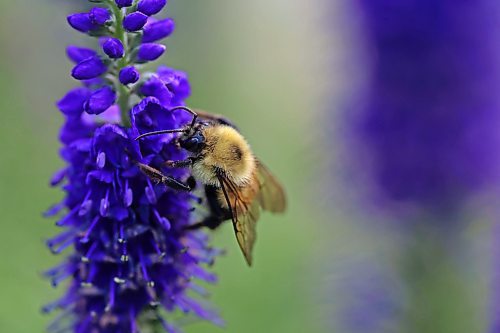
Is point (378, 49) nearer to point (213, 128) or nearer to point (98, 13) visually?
point (213, 128)

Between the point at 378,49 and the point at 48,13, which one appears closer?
the point at 378,49

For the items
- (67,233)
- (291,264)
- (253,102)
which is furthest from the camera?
(253,102)

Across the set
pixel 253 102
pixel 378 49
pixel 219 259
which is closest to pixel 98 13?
pixel 378 49

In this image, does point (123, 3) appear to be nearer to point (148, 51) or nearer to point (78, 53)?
point (148, 51)

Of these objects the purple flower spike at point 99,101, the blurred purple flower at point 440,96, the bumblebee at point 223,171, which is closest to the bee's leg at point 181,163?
the bumblebee at point 223,171

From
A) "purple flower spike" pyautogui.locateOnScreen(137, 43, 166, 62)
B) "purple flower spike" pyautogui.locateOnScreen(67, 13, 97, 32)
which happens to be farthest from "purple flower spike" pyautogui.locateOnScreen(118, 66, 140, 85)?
"purple flower spike" pyautogui.locateOnScreen(67, 13, 97, 32)

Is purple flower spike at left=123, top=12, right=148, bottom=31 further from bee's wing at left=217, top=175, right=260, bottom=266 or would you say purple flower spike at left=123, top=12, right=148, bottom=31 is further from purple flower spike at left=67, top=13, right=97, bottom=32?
bee's wing at left=217, top=175, right=260, bottom=266

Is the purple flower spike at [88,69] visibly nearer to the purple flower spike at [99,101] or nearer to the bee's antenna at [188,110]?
the purple flower spike at [99,101]
